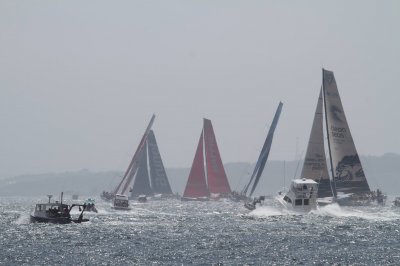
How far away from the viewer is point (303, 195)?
114 metres

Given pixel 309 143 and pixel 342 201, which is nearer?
pixel 309 143

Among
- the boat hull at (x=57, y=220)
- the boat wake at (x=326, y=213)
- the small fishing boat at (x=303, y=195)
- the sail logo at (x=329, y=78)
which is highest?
the sail logo at (x=329, y=78)

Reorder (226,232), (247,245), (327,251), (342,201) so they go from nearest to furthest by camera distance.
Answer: (327,251), (247,245), (226,232), (342,201)

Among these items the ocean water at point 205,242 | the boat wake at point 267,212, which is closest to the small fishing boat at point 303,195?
the boat wake at point 267,212

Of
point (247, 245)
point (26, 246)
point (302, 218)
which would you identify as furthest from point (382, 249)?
point (302, 218)

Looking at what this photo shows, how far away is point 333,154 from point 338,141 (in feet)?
7.05

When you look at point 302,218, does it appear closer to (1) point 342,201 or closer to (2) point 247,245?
(1) point 342,201

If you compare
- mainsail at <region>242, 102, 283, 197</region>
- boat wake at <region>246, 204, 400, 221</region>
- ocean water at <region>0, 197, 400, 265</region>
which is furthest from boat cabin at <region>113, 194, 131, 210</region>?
ocean water at <region>0, 197, 400, 265</region>

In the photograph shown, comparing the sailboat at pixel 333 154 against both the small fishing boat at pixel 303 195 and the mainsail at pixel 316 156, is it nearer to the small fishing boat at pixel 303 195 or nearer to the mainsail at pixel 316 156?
the mainsail at pixel 316 156

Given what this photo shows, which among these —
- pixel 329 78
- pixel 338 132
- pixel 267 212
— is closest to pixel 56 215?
pixel 267 212

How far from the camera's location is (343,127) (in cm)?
13200

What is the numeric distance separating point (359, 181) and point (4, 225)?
60.9 meters

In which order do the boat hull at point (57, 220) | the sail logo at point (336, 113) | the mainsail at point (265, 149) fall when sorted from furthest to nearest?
the mainsail at point (265, 149) < the sail logo at point (336, 113) < the boat hull at point (57, 220)

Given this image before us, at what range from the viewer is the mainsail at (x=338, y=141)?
13038cm
